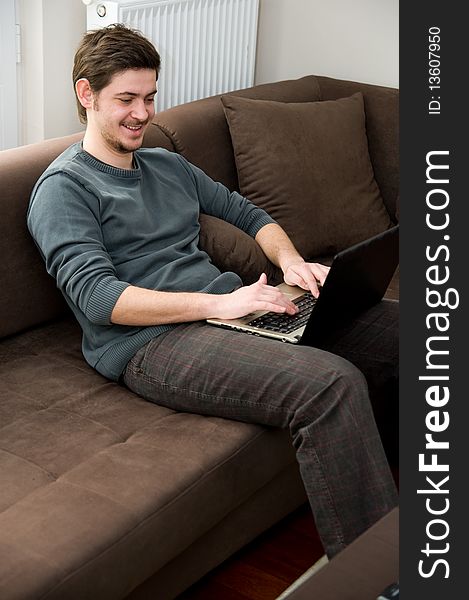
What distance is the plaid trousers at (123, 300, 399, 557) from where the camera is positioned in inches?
73.8

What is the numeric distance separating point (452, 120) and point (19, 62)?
6.09ft

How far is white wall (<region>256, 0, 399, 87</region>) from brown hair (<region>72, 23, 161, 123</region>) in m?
1.49

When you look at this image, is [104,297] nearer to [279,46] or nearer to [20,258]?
[20,258]

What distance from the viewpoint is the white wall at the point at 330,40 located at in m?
3.53

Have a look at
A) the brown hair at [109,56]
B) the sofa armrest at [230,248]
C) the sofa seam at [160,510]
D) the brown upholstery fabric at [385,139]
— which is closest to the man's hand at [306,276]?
the sofa armrest at [230,248]

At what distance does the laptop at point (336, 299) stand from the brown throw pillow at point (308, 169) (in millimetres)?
Answer: 603

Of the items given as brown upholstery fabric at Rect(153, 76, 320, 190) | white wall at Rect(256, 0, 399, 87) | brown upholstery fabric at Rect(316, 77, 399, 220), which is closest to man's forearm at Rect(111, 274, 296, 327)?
brown upholstery fabric at Rect(153, 76, 320, 190)

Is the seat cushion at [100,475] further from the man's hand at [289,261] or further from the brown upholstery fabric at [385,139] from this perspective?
the brown upholstery fabric at [385,139]

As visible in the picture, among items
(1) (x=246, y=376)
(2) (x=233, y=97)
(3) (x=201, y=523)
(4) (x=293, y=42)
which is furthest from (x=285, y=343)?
(4) (x=293, y=42)

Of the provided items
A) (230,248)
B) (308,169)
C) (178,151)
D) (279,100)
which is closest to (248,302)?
(230,248)

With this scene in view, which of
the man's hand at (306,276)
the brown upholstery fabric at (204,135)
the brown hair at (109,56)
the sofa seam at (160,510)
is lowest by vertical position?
the sofa seam at (160,510)

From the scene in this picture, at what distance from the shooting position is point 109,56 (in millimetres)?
2180

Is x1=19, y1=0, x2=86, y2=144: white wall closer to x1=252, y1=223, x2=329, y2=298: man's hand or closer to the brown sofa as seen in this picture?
the brown sofa

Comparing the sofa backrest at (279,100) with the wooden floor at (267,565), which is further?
the sofa backrest at (279,100)
